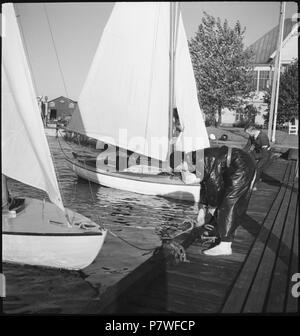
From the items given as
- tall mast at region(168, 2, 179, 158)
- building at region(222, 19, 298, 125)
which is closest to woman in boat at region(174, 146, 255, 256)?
tall mast at region(168, 2, 179, 158)

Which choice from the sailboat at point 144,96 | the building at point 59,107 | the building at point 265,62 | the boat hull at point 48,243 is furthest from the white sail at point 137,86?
the building at point 59,107

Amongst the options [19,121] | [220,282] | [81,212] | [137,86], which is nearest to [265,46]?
[137,86]

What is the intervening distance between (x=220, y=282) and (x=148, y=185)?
9.35 meters

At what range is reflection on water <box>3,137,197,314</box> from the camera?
6281mm

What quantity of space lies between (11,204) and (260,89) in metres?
39.8

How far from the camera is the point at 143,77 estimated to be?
558 inches

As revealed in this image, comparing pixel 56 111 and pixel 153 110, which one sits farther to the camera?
pixel 56 111

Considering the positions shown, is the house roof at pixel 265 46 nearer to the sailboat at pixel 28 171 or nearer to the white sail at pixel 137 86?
the white sail at pixel 137 86

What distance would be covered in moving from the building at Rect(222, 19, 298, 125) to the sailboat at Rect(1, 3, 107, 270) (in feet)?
113

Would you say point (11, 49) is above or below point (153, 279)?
above

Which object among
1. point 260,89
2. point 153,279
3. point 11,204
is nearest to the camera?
point 153,279
